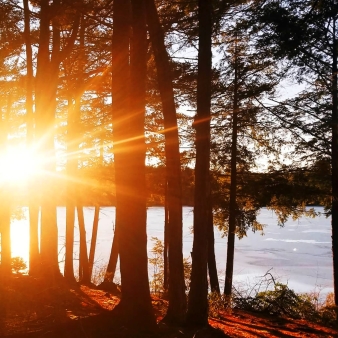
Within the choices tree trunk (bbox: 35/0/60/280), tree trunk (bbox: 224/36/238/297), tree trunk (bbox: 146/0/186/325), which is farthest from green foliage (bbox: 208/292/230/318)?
tree trunk (bbox: 35/0/60/280)

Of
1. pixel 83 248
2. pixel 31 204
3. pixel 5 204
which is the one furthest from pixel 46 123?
pixel 83 248

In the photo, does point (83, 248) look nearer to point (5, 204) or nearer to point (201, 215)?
point (5, 204)

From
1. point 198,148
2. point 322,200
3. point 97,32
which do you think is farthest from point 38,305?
point 322,200

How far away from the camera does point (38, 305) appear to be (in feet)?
29.1

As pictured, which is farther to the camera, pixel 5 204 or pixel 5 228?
pixel 5 204

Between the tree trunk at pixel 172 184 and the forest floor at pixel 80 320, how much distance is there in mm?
663

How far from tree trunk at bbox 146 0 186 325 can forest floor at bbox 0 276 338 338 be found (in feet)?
2.18

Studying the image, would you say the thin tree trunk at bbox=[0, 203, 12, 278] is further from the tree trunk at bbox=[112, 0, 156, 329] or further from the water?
the water

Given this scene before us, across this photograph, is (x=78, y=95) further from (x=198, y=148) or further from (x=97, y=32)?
(x=198, y=148)

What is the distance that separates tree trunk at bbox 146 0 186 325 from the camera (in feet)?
27.3

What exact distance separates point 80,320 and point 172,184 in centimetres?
273

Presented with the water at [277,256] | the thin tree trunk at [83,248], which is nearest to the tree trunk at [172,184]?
the thin tree trunk at [83,248]

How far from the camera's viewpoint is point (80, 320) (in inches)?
274

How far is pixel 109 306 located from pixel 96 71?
656cm
